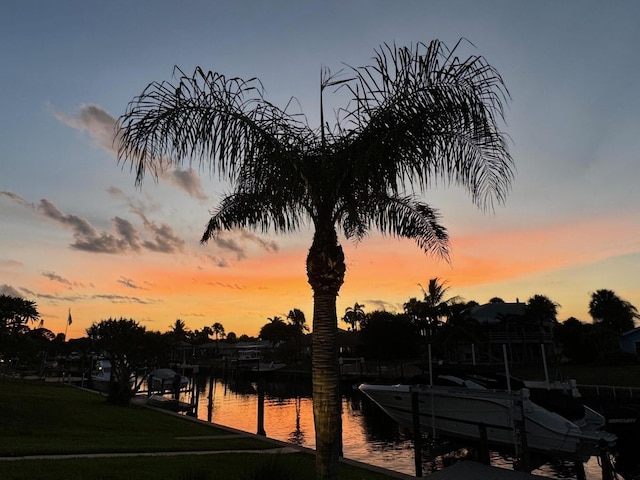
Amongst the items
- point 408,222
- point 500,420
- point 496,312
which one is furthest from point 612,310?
point 408,222

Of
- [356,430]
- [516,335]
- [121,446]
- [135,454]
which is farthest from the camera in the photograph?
[516,335]

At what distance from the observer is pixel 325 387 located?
28.4 feet

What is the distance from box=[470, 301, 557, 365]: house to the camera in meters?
65.6

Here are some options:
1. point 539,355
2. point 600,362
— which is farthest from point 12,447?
point 539,355

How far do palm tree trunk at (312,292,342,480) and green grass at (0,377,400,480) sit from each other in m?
0.71

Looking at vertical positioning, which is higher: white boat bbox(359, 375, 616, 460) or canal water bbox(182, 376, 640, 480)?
white boat bbox(359, 375, 616, 460)

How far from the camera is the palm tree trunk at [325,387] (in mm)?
8445

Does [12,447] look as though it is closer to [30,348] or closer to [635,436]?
[30,348]

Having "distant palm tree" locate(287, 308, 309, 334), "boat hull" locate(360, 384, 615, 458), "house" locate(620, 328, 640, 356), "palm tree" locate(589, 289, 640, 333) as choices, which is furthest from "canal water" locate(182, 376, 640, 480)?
"distant palm tree" locate(287, 308, 309, 334)

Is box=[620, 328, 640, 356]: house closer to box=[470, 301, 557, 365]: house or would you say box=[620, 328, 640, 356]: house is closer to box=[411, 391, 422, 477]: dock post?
box=[470, 301, 557, 365]: house

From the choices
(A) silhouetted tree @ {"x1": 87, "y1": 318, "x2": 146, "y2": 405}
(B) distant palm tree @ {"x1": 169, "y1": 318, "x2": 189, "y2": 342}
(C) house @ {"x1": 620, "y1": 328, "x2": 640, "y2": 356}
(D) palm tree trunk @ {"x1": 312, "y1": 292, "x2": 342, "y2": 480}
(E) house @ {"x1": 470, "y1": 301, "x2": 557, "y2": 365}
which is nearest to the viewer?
(D) palm tree trunk @ {"x1": 312, "y1": 292, "x2": 342, "y2": 480}

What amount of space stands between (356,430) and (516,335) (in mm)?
43952

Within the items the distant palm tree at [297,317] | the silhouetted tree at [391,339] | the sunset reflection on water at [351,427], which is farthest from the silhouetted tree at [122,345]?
the distant palm tree at [297,317]

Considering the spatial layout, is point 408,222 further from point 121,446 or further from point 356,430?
point 356,430
